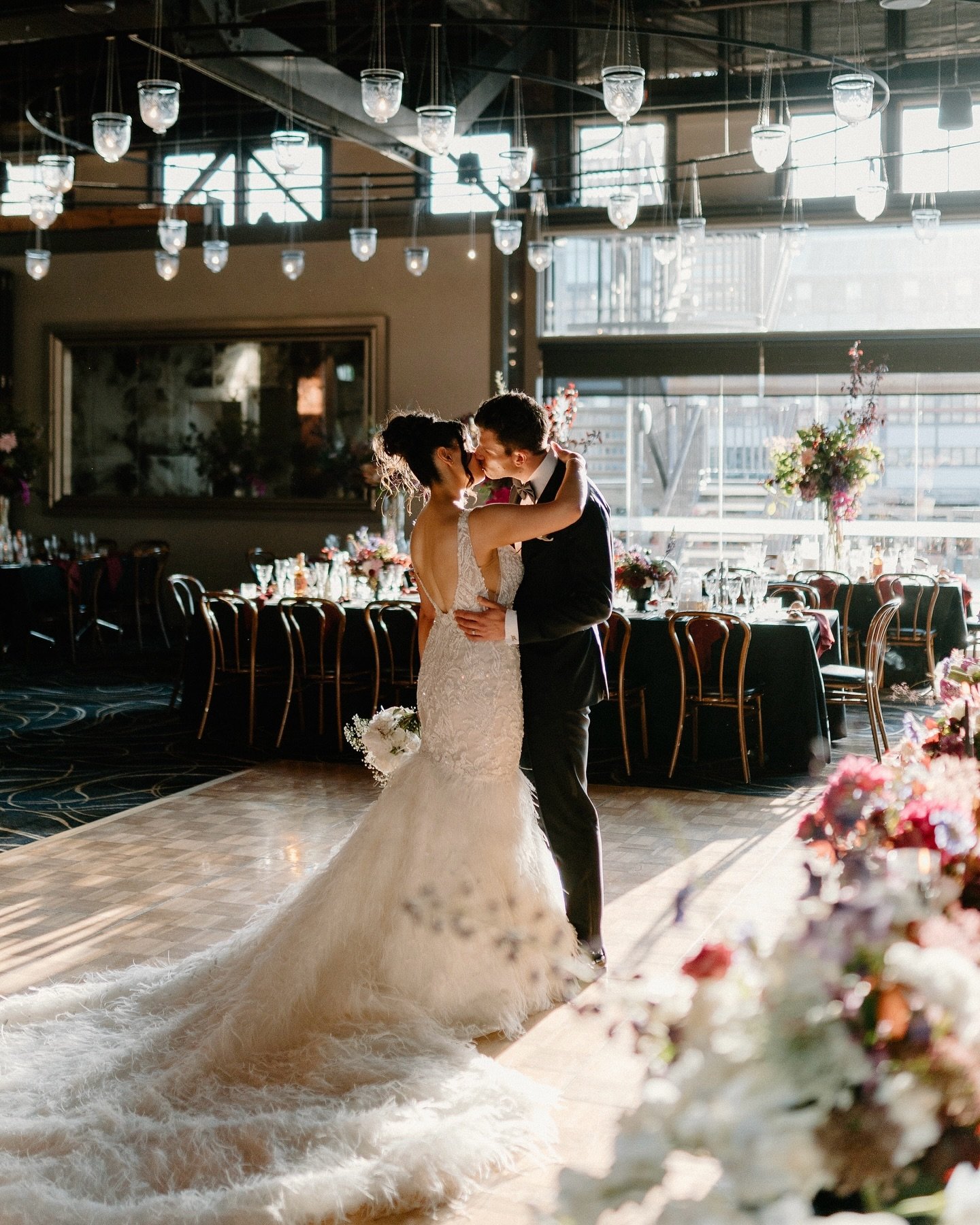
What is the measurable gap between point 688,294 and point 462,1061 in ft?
34.1

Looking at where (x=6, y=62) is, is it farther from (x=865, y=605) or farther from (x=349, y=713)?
(x=865, y=605)

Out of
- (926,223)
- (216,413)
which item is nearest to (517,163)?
(926,223)

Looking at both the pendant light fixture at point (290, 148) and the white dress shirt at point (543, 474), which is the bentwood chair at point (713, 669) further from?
the white dress shirt at point (543, 474)

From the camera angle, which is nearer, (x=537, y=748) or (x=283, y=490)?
(x=537, y=748)

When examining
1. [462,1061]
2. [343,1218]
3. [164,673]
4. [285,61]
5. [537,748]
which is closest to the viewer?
[343,1218]

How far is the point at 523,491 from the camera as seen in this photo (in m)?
4.05

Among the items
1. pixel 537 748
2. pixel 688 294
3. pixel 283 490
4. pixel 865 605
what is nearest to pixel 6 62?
pixel 283 490

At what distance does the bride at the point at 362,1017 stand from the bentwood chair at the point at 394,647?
3811mm

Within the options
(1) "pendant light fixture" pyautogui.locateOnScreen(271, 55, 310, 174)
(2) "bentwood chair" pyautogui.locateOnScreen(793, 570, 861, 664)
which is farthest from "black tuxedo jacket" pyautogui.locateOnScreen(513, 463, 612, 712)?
(2) "bentwood chair" pyautogui.locateOnScreen(793, 570, 861, 664)

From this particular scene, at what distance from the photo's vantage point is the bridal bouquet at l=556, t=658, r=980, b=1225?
830mm

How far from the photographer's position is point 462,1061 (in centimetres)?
315

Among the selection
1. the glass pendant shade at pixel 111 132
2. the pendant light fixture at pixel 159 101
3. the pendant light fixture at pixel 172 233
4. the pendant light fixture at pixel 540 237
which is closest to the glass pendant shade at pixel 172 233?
the pendant light fixture at pixel 172 233

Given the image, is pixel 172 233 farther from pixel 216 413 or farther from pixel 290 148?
pixel 216 413

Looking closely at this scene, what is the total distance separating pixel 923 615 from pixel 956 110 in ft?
11.4
